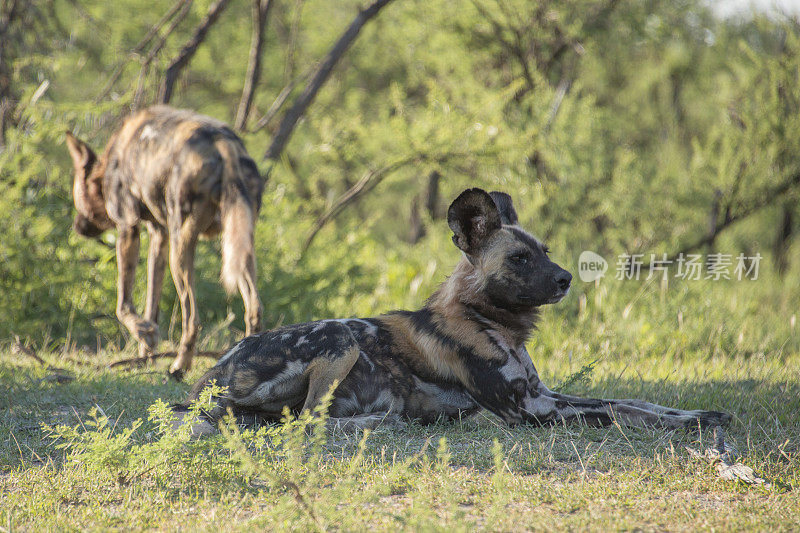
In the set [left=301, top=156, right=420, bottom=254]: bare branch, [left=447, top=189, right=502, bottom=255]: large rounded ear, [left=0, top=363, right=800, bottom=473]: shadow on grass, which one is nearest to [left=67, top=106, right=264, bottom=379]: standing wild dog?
[left=0, top=363, right=800, bottom=473]: shadow on grass

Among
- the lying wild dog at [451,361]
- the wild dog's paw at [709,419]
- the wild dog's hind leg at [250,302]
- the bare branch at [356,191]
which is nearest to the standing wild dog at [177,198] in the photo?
the wild dog's hind leg at [250,302]

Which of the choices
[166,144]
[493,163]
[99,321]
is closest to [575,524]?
[166,144]

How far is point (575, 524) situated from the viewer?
2.57 m

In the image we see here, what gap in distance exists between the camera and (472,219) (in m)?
3.98

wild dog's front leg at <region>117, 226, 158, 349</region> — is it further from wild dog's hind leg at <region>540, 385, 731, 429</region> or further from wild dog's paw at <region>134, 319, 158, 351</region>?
wild dog's hind leg at <region>540, 385, 731, 429</region>

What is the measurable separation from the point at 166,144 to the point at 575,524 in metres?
4.35

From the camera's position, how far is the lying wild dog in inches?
148

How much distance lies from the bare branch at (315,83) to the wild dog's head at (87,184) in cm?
190

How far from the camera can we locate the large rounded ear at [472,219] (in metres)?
3.88

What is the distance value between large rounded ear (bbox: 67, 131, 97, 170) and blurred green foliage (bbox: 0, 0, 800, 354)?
1.27 feet

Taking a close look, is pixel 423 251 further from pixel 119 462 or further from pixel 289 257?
pixel 119 462

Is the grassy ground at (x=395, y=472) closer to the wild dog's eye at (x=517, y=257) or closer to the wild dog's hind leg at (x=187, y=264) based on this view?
the wild dog's hind leg at (x=187, y=264)

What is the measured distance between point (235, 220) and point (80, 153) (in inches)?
95.1

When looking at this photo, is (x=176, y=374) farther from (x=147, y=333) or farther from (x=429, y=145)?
(x=429, y=145)
